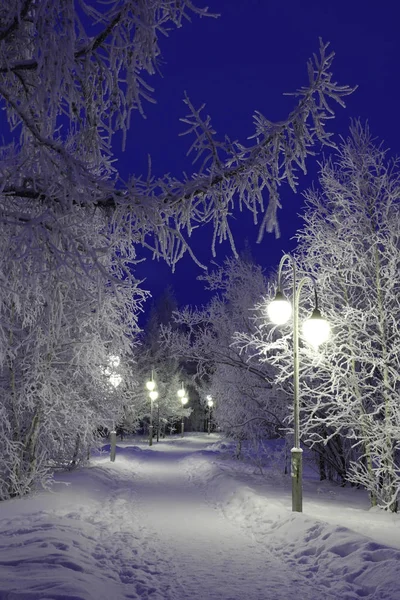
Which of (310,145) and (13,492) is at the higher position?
(310,145)

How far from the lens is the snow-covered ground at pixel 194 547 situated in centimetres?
566

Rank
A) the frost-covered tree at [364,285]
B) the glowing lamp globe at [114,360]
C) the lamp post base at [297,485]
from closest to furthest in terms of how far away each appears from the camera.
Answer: the lamp post base at [297,485]
the frost-covered tree at [364,285]
the glowing lamp globe at [114,360]

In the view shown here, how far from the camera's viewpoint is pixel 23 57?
15.5ft

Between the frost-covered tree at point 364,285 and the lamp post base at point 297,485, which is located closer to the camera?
the lamp post base at point 297,485

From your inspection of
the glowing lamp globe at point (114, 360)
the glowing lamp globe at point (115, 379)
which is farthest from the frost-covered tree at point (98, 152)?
Answer: the glowing lamp globe at point (115, 379)

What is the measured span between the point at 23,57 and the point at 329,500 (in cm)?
1209

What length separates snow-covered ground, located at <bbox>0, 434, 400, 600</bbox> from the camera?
5.66 m

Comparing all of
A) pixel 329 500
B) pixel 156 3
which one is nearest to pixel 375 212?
pixel 329 500

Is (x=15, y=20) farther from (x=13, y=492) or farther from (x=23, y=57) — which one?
(x=13, y=492)

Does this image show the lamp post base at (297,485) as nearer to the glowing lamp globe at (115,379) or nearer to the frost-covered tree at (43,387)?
the frost-covered tree at (43,387)

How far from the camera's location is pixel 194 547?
794 cm

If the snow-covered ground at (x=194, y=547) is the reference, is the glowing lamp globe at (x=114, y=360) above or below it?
above

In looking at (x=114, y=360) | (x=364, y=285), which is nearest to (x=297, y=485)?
(x=364, y=285)

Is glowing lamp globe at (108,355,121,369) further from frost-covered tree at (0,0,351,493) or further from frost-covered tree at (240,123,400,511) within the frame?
frost-covered tree at (0,0,351,493)
